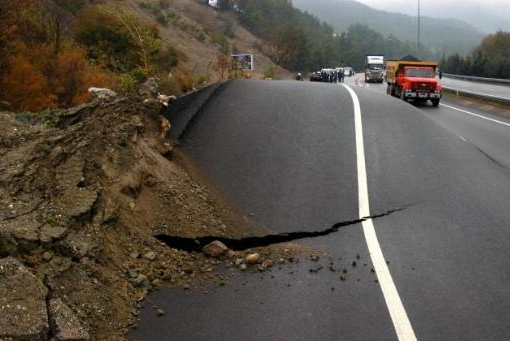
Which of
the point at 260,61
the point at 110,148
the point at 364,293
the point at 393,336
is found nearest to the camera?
the point at 393,336

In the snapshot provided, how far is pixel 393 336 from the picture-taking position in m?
4.62

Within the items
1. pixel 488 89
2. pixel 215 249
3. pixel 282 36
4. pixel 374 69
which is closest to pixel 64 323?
pixel 215 249

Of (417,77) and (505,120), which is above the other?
(417,77)

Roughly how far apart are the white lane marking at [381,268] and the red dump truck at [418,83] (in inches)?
718

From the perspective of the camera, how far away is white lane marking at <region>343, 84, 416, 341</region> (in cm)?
476

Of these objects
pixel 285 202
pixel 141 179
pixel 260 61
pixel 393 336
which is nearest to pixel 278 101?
pixel 285 202

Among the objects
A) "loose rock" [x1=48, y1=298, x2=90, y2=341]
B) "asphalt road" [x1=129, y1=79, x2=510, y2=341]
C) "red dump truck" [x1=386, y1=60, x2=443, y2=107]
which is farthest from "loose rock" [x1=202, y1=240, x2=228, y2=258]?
"red dump truck" [x1=386, y1=60, x2=443, y2=107]

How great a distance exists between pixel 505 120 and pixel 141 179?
1995 cm

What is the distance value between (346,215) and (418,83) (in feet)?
69.5

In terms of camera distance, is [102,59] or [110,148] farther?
[102,59]

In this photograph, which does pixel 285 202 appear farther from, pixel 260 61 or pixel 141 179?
pixel 260 61

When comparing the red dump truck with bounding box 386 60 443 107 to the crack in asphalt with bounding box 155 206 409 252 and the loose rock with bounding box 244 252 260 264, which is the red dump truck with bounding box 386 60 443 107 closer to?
the crack in asphalt with bounding box 155 206 409 252

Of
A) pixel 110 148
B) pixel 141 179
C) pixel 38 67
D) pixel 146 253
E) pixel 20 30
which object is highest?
pixel 20 30

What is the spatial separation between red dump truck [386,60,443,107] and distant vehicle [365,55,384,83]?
25.5 m
